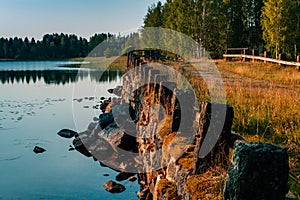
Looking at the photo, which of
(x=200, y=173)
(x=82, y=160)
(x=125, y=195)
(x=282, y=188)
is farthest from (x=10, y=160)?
(x=282, y=188)

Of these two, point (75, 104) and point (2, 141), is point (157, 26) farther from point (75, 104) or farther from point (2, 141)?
point (2, 141)

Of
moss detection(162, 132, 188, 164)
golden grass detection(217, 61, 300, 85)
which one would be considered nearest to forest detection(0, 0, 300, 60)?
golden grass detection(217, 61, 300, 85)

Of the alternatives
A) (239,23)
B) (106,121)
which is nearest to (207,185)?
(106,121)

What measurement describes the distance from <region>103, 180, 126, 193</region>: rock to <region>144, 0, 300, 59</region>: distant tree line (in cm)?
2632

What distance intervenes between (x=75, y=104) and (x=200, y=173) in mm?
24419

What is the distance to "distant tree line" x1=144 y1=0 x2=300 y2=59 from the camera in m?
32.5

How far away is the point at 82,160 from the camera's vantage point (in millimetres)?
13453

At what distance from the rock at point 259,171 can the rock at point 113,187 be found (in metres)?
7.93

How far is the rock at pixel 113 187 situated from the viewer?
32.6 ft

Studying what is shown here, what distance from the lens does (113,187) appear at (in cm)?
1003

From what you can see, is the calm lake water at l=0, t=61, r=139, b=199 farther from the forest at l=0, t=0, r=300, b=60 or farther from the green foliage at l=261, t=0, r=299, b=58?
the green foliage at l=261, t=0, r=299, b=58

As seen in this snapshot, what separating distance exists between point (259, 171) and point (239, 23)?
142ft

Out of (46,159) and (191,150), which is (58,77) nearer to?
(46,159)

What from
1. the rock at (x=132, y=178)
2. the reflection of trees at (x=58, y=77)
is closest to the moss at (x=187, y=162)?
the rock at (x=132, y=178)
